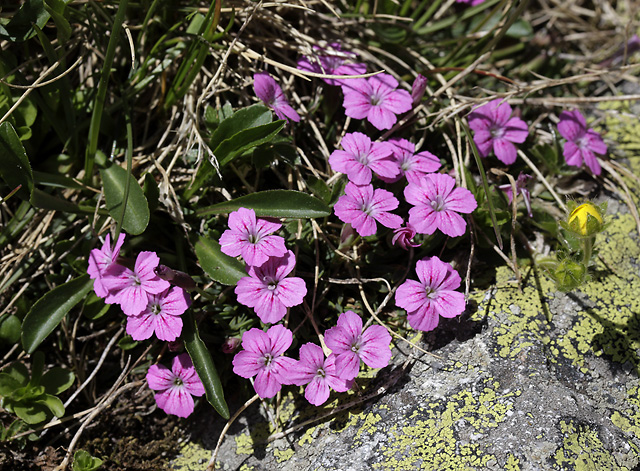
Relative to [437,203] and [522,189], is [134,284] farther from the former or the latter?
[522,189]

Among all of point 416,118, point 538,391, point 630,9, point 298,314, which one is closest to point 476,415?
point 538,391

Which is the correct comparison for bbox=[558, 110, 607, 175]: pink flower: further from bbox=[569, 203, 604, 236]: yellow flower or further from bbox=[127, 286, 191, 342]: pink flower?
bbox=[127, 286, 191, 342]: pink flower

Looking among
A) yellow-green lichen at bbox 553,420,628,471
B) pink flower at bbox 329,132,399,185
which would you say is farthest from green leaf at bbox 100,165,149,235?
yellow-green lichen at bbox 553,420,628,471

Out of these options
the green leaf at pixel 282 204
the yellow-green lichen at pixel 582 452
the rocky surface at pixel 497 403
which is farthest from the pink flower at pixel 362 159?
the yellow-green lichen at pixel 582 452

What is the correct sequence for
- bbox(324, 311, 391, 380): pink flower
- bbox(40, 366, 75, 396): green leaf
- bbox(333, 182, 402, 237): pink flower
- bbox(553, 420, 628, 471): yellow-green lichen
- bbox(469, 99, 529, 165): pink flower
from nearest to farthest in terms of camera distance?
bbox(553, 420, 628, 471): yellow-green lichen, bbox(324, 311, 391, 380): pink flower, bbox(333, 182, 402, 237): pink flower, bbox(40, 366, 75, 396): green leaf, bbox(469, 99, 529, 165): pink flower

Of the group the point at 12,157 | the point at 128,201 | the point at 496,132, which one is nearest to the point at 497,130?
the point at 496,132

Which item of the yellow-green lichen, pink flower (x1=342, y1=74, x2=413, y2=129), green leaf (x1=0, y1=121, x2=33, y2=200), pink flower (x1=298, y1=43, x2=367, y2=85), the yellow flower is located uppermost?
green leaf (x1=0, y1=121, x2=33, y2=200)

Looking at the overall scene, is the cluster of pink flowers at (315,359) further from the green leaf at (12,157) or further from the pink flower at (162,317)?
the green leaf at (12,157)
